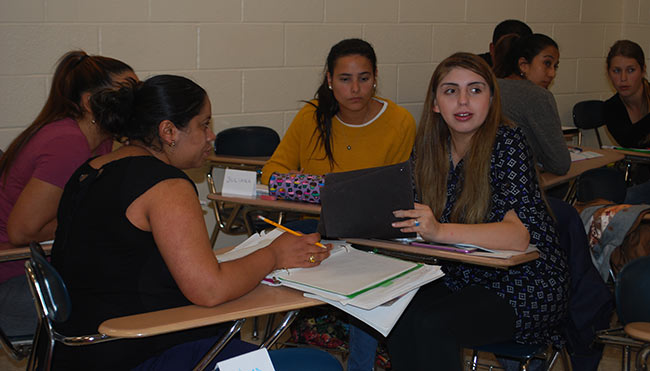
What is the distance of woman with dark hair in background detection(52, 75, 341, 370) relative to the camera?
1541 mm

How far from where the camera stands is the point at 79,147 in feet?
7.51

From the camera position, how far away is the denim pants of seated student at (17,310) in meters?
2.15

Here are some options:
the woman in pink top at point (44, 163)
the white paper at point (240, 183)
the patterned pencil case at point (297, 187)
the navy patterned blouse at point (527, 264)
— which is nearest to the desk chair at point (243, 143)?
the white paper at point (240, 183)

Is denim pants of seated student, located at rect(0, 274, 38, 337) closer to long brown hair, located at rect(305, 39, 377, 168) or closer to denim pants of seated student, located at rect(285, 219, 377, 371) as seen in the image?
denim pants of seated student, located at rect(285, 219, 377, 371)

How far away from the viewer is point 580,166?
3420 mm

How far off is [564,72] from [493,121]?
11.2ft

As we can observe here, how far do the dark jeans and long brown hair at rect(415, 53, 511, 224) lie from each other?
0.85 feet

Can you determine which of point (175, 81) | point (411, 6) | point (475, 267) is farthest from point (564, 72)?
point (175, 81)

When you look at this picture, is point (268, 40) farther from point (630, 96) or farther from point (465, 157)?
point (630, 96)

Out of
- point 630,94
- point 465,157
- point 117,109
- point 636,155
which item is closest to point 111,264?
point 117,109

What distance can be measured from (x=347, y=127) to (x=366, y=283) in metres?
1.69

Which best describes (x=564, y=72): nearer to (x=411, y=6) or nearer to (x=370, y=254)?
(x=411, y=6)

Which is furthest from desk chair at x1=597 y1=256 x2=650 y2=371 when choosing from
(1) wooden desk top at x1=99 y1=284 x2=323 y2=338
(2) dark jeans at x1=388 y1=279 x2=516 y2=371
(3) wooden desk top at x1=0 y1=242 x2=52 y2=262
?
(3) wooden desk top at x1=0 y1=242 x2=52 y2=262

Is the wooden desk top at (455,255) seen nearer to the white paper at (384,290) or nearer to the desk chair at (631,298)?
the white paper at (384,290)
